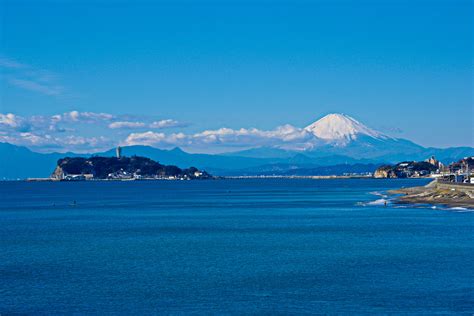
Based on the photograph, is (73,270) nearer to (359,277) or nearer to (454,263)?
(359,277)

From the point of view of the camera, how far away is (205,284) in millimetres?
30172

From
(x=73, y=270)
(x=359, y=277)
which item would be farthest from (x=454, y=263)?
(x=73, y=270)

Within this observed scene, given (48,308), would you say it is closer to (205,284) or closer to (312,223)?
(205,284)

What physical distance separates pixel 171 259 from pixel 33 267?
7.67 metres

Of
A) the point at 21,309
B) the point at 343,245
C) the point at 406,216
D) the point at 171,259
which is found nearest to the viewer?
the point at 21,309

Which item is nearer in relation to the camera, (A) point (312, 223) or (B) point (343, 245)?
(B) point (343, 245)

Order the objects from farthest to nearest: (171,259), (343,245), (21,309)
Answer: (343,245) < (171,259) < (21,309)

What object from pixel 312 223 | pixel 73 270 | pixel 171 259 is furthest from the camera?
pixel 312 223

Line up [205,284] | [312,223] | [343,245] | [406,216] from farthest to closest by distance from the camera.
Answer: [406,216] < [312,223] < [343,245] < [205,284]

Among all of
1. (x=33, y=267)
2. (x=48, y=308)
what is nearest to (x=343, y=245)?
(x=33, y=267)

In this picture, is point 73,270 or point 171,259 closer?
point 73,270

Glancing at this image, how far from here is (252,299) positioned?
27.0m

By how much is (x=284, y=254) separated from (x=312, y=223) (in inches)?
904

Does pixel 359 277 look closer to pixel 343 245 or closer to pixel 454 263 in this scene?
pixel 454 263
